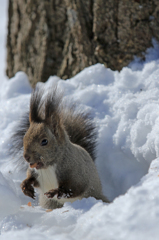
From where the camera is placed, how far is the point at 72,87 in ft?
8.51

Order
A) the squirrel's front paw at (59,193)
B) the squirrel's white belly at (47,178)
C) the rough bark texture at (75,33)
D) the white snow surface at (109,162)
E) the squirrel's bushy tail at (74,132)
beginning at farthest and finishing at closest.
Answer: the rough bark texture at (75,33) → the squirrel's bushy tail at (74,132) → the squirrel's white belly at (47,178) → the squirrel's front paw at (59,193) → the white snow surface at (109,162)

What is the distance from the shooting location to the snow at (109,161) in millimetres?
1108

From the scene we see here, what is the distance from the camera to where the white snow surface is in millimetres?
1108

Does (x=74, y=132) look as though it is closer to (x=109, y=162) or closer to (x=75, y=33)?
(x=109, y=162)

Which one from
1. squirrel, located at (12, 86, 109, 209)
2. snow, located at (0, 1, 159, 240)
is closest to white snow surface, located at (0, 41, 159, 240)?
snow, located at (0, 1, 159, 240)

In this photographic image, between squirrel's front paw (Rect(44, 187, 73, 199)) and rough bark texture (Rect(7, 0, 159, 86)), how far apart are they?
1387 millimetres

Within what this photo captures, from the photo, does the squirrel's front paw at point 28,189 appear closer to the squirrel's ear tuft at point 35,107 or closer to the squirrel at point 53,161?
the squirrel at point 53,161

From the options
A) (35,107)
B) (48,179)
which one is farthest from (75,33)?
(48,179)

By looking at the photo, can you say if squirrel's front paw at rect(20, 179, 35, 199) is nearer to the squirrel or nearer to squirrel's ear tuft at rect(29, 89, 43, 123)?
the squirrel

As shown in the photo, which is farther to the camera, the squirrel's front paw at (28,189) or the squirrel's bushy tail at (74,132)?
the squirrel's bushy tail at (74,132)

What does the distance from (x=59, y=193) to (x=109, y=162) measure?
27.2 inches

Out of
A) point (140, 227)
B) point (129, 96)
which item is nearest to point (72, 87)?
point (129, 96)

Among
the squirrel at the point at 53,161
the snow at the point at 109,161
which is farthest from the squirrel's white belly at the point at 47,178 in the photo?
Answer: the snow at the point at 109,161

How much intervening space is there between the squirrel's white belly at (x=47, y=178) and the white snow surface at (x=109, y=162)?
0.46 feet
